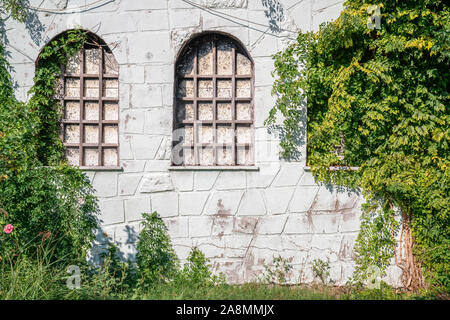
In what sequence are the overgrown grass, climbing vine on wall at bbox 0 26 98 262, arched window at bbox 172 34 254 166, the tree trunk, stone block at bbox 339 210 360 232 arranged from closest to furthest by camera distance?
1. the overgrown grass
2. climbing vine on wall at bbox 0 26 98 262
3. the tree trunk
4. stone block at bbox 339 210 360 232
5. arched window at bbox 172 34 254 166

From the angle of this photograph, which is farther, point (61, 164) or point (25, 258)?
point (61, 164)

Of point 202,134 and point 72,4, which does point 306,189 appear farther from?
point 72,4

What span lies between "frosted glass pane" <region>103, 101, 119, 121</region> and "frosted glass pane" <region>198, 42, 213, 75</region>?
1124 millimetres

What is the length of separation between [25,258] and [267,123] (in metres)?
2.95

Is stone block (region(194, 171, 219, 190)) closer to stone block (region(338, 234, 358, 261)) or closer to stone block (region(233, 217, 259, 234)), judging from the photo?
stone block (region(233, 217, 259, 234))

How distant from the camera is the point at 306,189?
4316 mm

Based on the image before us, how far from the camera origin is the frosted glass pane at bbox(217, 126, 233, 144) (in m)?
4.53

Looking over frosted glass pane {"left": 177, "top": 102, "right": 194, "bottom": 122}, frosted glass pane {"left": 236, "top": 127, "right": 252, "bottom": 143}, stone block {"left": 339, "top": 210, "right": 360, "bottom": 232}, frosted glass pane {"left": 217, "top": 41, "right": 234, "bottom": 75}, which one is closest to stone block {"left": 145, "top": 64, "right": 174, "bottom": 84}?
frosted glass pane {"left": 177, "top": 102, "right": 194, "bottom": 122}

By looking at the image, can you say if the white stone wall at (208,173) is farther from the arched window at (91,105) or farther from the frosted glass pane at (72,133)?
the frosted glass pane at (72,133)

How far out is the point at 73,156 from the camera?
4.54 meters

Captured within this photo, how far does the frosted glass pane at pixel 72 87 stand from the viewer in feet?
14.9

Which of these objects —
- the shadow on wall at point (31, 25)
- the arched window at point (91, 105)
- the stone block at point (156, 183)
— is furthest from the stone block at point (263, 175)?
the shadow on wall at point (31, 25)

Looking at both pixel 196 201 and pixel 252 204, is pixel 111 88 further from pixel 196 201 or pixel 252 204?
pixel 252 204

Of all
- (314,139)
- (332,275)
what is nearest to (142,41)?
(314,139)
